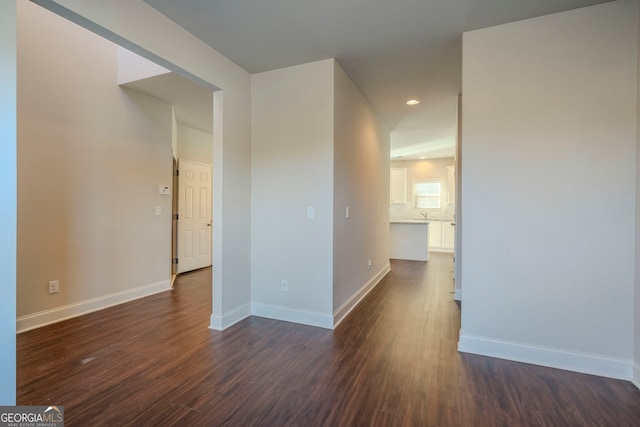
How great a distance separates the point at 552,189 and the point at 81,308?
4821mm

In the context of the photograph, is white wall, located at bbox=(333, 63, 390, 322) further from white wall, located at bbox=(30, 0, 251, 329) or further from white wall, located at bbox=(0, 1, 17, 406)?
white wall, located at bbox=(0, 1, 17, 406)

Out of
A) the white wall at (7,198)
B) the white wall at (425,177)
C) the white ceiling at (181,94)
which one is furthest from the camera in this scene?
the white wall at (425,177)

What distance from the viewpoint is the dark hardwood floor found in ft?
5.67

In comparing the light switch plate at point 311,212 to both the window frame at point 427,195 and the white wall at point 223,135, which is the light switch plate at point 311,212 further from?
the window frame at point 427,195

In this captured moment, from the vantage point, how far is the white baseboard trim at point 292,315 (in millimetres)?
3035

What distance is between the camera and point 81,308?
330 cm

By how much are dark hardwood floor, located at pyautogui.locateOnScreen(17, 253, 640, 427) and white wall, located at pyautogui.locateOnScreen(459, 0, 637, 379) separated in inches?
12.4

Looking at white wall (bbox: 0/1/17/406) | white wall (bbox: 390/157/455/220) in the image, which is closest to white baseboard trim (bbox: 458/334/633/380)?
white wall (bbox: 0/1/17/406)

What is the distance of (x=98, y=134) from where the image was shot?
136 inches

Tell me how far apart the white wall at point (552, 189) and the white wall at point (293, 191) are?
1309 millimetres

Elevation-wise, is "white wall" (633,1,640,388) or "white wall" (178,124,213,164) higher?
"white wall" (178,124,213,164)

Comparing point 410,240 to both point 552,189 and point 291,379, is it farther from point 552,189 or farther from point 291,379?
point 291,379

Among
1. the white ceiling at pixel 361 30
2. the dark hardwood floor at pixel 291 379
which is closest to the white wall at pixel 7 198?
the dark hardwood floor at pixel 291 379

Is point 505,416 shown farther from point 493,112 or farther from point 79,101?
point 79,101
